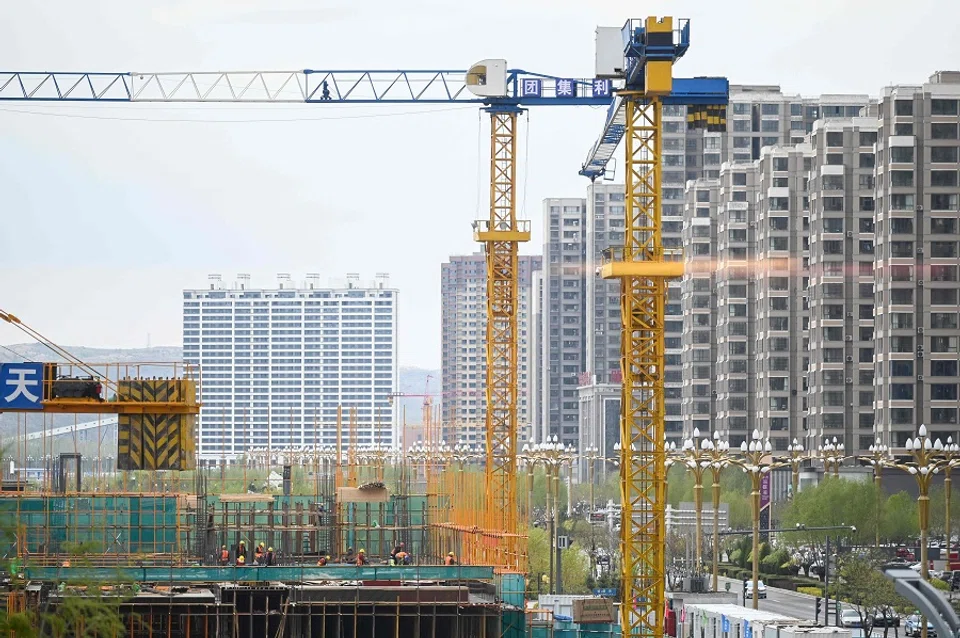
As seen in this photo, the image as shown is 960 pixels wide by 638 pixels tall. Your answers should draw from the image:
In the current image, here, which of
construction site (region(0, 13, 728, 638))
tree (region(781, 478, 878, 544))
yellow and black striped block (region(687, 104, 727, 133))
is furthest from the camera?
tree (region(781, 478, 878, 544))

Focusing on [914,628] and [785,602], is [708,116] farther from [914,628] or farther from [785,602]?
[785,602]

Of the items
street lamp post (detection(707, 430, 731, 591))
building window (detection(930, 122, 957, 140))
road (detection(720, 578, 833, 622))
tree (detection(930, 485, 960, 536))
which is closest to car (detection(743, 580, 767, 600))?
road (detection(720, 578, 833, 622))

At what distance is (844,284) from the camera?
12388cm

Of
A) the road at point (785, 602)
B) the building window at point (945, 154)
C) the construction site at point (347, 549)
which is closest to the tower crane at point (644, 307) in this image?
the construction site at point (347, 549)

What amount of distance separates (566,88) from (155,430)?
3635 centimetres

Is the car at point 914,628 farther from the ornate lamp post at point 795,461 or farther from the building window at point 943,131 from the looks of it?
the building window at point 943,131

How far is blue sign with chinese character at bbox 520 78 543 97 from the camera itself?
75.5 metres

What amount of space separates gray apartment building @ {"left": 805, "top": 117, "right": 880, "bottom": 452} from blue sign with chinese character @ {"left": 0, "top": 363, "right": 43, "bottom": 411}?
279 ft

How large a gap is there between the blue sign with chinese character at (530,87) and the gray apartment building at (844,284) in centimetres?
5279

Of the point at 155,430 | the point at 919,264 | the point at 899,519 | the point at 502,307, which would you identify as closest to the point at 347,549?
the point at 502,307

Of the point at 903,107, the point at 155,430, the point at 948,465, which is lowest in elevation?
the point at 948,465

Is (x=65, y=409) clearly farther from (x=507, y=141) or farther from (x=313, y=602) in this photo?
(x=507, y=141)

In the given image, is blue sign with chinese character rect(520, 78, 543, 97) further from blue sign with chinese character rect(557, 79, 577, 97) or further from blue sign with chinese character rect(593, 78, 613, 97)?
blue sign with chinese character rect(593, 78, 613, 97)

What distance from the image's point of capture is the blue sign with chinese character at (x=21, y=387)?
44.3m
